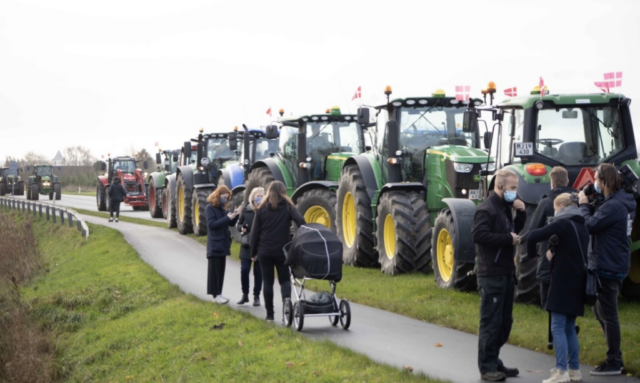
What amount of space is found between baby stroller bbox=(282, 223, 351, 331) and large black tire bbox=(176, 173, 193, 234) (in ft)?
55.7

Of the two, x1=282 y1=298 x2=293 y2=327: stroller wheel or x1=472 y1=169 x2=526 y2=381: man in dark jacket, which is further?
x1=282 y1=298 x2=293 y2=327: stroller wheel

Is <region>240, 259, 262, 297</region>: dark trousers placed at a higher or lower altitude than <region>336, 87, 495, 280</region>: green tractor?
lower

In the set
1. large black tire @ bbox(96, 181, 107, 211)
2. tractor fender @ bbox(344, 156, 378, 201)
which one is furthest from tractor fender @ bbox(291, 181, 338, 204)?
large black tire @ bbox(96, 181, 107, 211)

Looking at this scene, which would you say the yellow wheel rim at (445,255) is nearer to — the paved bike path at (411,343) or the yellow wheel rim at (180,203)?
the paved bike path at (411,343)

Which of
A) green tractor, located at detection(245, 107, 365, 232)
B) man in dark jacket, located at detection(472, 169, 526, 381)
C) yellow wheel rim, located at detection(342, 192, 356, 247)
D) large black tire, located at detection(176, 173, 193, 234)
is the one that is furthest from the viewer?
large black tire, located at detection(176, 173, 193, 234)

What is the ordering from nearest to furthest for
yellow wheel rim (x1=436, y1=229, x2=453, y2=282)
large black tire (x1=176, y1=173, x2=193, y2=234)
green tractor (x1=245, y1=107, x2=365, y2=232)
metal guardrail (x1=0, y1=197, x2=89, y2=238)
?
yellow wheel rim (x1=436, y1=229, x2=453, y2=282), green tractor (x1=245, y1=107, x2=365, y2=232), large black tire (x1=176, y1=173, x2=193, y2=234), metal guardrail (x1=0, y1=197, x2=89, y2=238)

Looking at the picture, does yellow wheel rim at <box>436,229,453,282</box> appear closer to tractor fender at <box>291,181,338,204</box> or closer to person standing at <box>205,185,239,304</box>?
person standing at <box>205,185,239,304</box>

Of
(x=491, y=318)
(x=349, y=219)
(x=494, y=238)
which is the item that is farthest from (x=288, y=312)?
(x=349, y=219)

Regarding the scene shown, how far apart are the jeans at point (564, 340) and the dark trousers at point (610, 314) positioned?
1.30 feet

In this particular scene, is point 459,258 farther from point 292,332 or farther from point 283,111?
point 283,111

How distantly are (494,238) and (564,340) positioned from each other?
1126mm

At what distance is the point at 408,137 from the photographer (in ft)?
58.2

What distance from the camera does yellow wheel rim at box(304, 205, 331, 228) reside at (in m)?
20.5

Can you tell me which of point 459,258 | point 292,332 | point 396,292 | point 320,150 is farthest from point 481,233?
point 320,150
